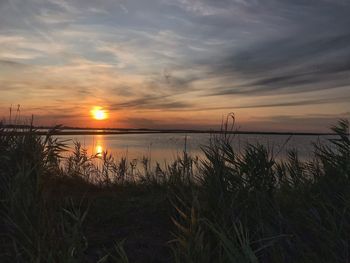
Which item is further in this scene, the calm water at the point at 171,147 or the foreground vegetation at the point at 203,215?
the calm water at the point at 171,147

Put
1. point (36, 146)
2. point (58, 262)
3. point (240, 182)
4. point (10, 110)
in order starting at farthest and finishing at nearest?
point (10, 110), point (36, 146), point (240, 182), point (58, 262)

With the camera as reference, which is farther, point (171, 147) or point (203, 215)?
point (171, 147)

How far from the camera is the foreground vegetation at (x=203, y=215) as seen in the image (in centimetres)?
483

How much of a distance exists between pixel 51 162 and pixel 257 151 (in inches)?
189

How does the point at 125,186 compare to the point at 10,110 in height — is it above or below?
below

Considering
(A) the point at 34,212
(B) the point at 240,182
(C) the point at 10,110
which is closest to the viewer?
Result: (A) the point at 34,212

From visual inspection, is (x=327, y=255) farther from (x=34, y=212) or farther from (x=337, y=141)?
(x=34, y=212)

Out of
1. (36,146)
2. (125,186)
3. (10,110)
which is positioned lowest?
(125,186)

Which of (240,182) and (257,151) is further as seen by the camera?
(257,151)

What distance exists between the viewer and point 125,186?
12367mm

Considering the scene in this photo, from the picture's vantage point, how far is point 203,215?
6.08m

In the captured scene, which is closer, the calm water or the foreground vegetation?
the foreground vegetation

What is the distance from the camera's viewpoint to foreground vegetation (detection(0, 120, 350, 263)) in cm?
483

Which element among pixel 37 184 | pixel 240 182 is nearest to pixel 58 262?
pixel 37 184
